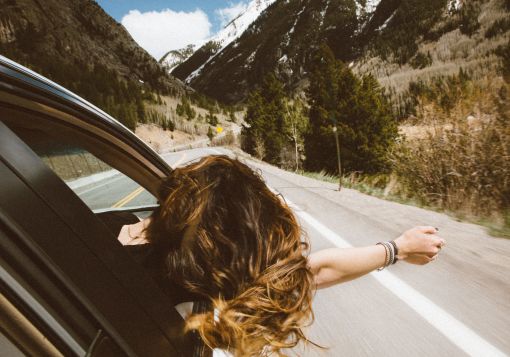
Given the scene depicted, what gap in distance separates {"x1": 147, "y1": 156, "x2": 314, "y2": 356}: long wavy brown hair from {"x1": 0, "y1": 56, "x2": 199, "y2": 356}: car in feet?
0.46

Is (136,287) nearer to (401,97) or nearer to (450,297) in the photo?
(450,297)

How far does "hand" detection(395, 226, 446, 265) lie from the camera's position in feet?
5.23

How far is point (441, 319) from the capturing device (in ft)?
8.10

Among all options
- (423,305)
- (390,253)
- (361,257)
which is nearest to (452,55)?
(423,305)

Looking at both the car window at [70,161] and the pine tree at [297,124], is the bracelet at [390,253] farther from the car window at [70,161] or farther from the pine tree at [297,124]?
the pine tree at [297,124]

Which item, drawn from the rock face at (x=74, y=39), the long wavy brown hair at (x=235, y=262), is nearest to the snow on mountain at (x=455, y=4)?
the rock face at (x=74, y=39)

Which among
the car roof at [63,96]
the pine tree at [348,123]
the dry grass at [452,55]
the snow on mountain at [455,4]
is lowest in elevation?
the pine tree at [348,123]

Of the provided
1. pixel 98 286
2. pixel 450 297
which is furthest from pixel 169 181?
pixel 450 297

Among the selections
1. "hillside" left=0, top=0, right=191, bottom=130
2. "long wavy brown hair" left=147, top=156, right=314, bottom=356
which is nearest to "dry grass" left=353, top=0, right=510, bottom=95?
"hillside" left=0, top=0, right=191, bottom=130

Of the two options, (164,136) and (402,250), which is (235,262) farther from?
(164,136)

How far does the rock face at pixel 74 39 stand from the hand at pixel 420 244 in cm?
10569

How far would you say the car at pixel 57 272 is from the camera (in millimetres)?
701

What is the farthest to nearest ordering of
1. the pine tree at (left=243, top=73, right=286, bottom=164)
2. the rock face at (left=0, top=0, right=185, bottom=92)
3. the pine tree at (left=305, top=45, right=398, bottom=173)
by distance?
the rock face at (left=0, top=0, right=185, bottom=92), the pine tree at (left=243, top=73, right=286, bottom=164), the pine tree at (left=305, top=45, right=398, bottom=173)

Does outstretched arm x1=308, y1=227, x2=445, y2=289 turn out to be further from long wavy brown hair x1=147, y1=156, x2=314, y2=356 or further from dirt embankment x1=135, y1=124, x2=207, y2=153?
dirt embankment x1=135, y1=124, x2=207, y2=153
